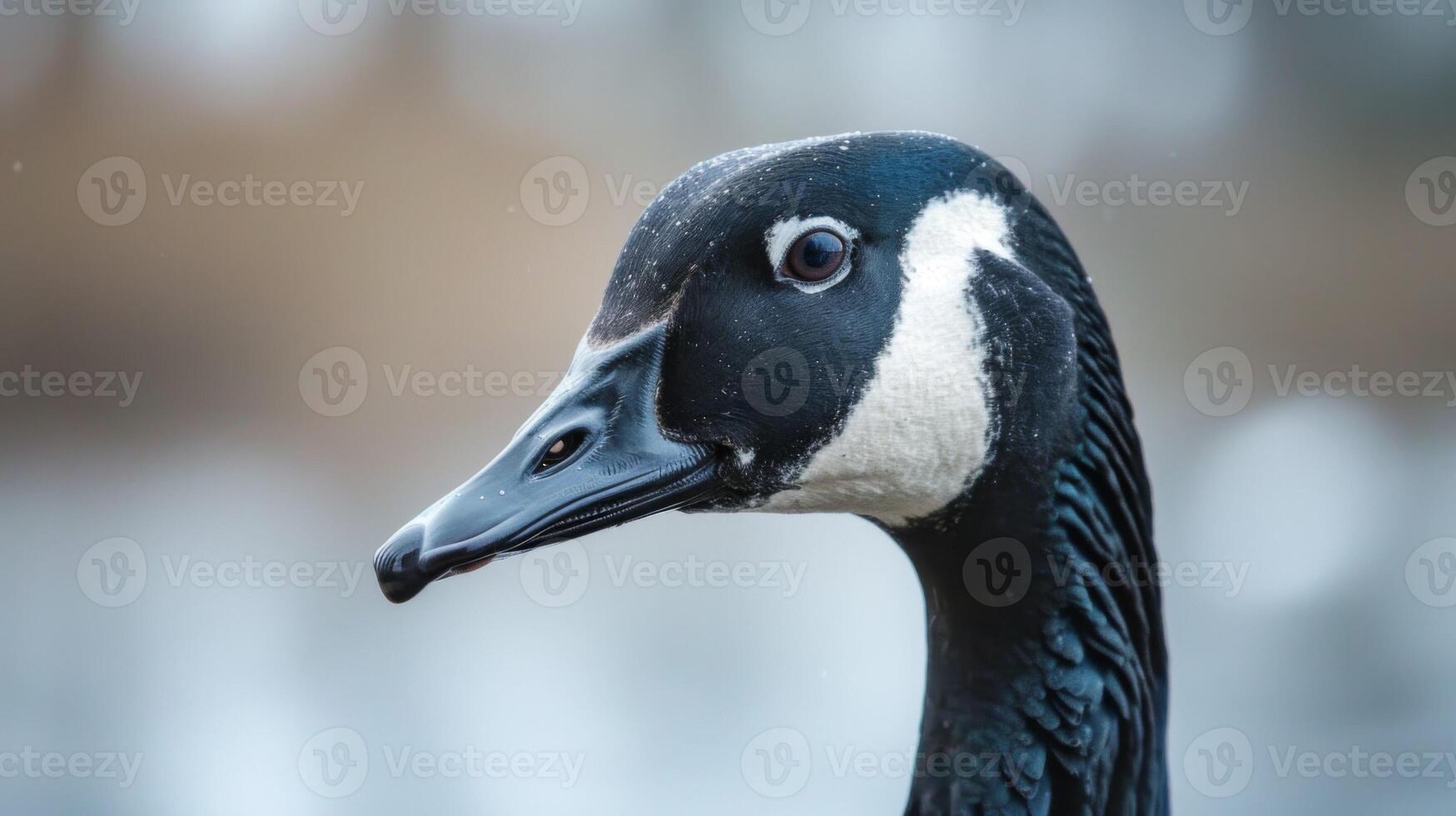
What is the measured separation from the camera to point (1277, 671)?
501cm

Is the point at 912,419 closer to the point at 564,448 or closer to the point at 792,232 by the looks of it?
the point at 792,232

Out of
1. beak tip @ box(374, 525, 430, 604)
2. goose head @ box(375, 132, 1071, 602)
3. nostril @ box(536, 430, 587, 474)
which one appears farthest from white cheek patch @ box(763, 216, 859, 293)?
beak tip @ box(374, 525, 430, 604)

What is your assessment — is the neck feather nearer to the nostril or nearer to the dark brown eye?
the dark brown eye

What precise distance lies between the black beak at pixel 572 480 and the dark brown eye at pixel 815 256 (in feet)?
0.63

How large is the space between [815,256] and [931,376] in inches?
8.6

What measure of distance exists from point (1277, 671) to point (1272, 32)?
435 centimetres

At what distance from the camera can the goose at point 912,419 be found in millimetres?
1387

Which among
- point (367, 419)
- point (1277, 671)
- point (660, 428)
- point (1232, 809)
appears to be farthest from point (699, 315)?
point (367, 419)

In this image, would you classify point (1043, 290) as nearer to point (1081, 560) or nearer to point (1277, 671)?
point (1081, 560)

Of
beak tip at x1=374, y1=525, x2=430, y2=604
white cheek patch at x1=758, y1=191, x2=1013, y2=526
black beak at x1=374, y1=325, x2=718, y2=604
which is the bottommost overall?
beak tip at x1=374, y1=525, x2=430, y2=604

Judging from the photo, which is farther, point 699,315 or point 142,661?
point 142,661

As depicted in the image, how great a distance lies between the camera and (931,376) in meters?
1.44

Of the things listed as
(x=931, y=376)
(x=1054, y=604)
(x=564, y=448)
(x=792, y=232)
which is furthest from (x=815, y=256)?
(x=1054, y=604)

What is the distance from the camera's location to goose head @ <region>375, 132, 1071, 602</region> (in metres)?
1.40
